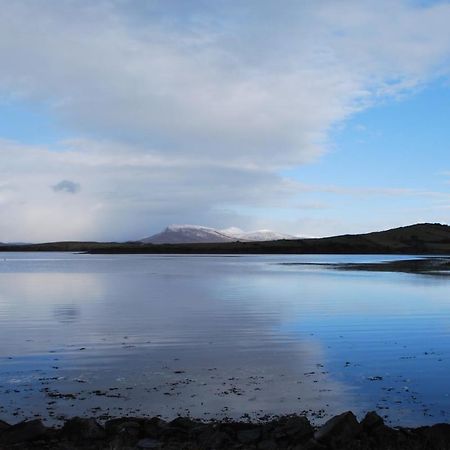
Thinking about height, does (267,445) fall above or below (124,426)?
below

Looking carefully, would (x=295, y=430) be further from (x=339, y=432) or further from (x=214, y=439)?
(x=214, y=439)

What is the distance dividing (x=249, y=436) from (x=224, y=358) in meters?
8.73

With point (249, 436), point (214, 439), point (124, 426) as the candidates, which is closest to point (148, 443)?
point (124, 426)

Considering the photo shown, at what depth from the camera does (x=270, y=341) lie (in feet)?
77.2

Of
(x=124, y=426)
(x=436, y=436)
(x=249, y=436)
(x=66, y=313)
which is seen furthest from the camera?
(x=66, y=313)

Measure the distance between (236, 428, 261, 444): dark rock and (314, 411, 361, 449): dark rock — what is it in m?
1.19

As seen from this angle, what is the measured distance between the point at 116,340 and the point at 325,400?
11.6 m

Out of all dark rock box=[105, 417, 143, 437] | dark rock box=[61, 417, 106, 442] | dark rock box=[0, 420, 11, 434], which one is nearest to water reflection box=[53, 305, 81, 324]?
dark rock box=[0, 420, 11, 434]

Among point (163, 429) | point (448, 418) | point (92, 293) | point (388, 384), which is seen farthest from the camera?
point (92, 293)

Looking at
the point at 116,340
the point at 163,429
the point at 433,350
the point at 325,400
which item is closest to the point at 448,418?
the point at 325,400

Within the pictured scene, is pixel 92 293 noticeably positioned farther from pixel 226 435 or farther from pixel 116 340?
pixel 226 435

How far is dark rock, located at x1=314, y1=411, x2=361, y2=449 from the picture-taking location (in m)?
10.9

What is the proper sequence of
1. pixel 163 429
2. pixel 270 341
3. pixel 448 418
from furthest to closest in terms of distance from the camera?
pixel 270 341
pixel 448 418
pixel 163 429

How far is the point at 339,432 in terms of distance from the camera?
36.2 ft
